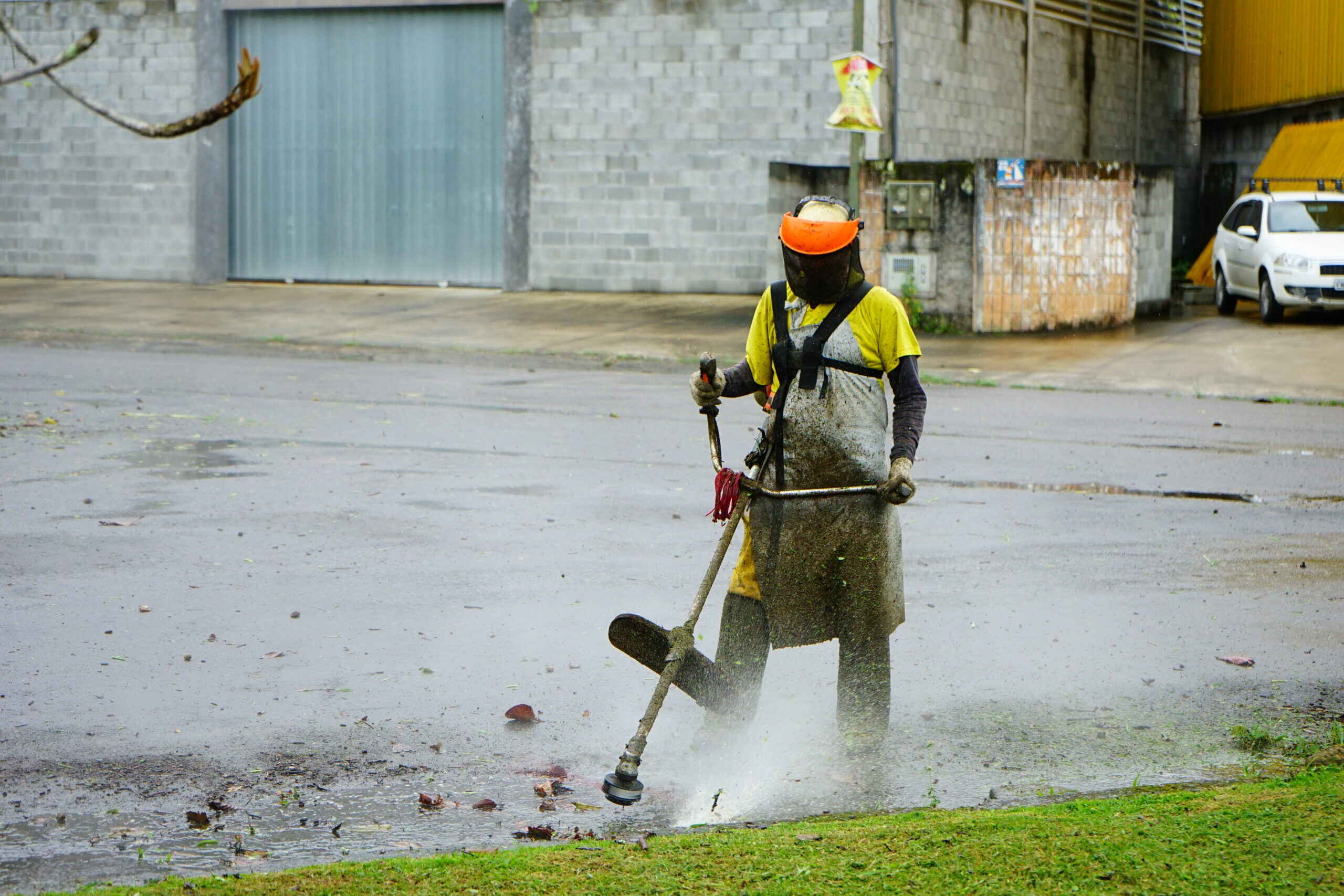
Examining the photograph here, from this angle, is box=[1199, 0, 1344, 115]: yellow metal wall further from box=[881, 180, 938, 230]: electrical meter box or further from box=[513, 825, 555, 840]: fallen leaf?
box=[513, 825, 555, 840]: fallen leaf

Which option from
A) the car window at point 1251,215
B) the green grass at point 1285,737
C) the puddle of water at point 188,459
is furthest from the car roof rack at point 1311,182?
the green grass at point 1285,737

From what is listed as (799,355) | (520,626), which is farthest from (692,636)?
(520,626)

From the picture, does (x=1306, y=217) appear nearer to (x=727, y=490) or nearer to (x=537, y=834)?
(x=727, y=490)

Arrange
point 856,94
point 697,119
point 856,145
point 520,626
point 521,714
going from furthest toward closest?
1. point 697,119
2. point 856,145
3. point 856,94
4. point 520,626
5. point 521,714

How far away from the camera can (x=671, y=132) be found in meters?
22.5

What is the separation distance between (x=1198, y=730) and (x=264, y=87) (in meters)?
21.4

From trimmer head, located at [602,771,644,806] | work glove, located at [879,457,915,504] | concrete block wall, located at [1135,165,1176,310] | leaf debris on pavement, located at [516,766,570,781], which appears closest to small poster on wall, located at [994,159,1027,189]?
concrete block wall, located at [1135,165,1176,310]

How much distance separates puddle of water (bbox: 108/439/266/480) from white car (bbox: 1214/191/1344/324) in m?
13.4

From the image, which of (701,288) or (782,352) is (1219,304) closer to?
(701,288)

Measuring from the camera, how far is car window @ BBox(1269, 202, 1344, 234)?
65.3 feet

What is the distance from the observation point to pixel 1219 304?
21531mm

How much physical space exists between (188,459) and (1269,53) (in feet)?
74.4

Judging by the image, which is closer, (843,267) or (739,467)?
(843,267)

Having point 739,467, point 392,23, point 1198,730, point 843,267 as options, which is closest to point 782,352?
point 843,267
